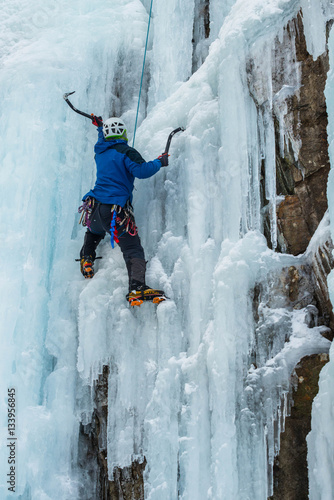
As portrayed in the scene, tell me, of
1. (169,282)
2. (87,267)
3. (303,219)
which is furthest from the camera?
(87,267)

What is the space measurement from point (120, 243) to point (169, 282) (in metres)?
0.52

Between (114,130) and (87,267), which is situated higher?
(114,130)

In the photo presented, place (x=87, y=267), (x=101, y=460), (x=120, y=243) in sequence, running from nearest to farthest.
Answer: (x=120, y=243), (x=101, y=460), (x=87, y=267)

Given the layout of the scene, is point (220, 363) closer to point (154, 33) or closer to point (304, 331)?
point (304, 331)

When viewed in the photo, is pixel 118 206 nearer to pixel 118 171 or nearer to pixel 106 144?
pixel 118 171

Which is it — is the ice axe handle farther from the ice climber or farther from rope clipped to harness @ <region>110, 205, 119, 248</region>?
rope clipped to harness @ <region>110, 205, 119, 248</region>

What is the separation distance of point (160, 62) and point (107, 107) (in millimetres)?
730

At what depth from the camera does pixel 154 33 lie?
5.97 meters

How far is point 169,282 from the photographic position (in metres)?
4.24

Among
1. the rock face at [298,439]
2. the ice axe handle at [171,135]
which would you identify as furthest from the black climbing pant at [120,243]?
the rock face at [298,439]

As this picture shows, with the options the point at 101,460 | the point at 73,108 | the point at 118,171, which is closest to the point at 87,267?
the point at 118,171

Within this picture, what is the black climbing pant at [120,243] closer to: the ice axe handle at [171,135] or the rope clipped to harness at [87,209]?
the rope clipped to harness at [87,209]

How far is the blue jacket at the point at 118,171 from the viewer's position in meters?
4.37

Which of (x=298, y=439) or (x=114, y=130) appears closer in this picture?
(x=298, y=439)
